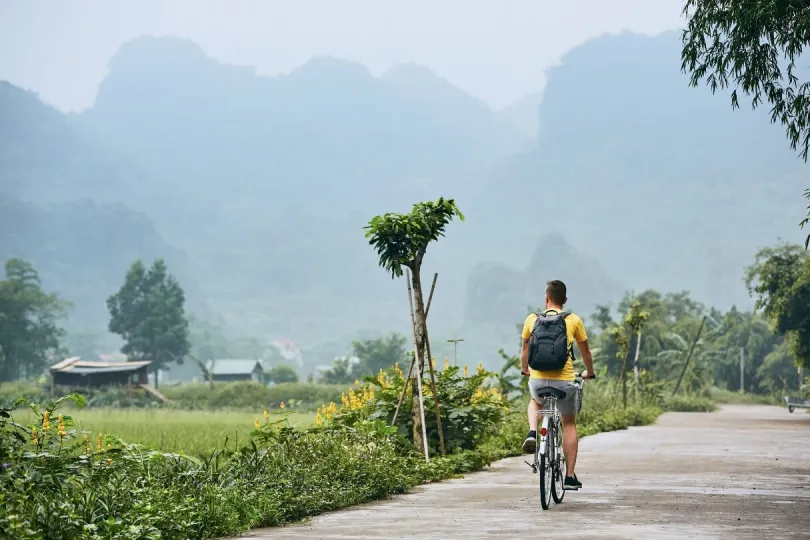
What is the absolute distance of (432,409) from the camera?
46.6ft

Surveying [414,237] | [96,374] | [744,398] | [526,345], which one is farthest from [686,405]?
[526,345]

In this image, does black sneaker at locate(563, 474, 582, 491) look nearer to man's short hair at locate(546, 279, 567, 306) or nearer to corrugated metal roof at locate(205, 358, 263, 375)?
man's short hair at locate(546, 279, 567, 306)

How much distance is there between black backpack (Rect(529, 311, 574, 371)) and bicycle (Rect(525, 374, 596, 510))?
0.23 m

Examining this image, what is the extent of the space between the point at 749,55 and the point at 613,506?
22.0ft

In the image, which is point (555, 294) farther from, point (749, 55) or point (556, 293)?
point (749, 55)

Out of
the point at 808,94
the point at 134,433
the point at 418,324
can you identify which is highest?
the point at 808,94

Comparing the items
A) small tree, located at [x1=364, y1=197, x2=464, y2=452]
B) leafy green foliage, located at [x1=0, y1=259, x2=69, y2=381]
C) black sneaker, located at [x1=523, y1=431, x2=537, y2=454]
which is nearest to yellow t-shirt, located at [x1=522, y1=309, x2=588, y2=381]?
black sneaker, located at [x1=523, y1=431, x2=537, y2=454]

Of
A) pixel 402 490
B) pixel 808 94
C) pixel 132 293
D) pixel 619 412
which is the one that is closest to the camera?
pixel 402 490

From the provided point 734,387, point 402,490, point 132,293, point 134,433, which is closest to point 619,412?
point 134,433

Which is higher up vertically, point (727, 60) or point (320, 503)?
point (727, 60)

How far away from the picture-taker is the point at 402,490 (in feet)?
35.0

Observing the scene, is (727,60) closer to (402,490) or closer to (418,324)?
(418,324)

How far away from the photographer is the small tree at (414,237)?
43.4ft

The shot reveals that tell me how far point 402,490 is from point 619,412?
769 inches
